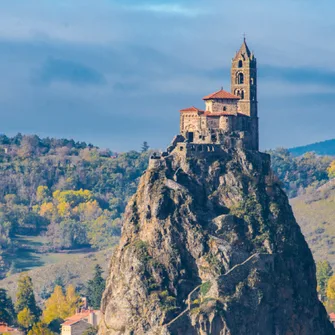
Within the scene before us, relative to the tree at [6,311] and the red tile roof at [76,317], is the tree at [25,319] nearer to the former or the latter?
the tree at [6,311]

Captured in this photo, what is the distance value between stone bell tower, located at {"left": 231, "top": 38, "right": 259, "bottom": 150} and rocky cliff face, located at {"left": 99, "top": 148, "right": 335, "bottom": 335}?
4335 millimetres

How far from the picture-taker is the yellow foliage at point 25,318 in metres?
194

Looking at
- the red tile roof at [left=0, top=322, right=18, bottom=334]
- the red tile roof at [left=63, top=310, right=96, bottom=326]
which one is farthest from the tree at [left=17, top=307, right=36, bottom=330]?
the red tile roof at [left=63, top=310, right=96, bottom=326]

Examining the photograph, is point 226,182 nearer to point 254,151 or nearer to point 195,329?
point 254,151

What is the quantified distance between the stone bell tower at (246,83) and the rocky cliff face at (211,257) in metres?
4.34

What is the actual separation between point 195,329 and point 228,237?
31.4ft

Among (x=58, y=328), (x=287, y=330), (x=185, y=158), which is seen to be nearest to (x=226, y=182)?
(x=185, y=158)

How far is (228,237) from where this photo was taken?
160 metres

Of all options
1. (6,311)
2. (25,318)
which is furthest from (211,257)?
(6,311)

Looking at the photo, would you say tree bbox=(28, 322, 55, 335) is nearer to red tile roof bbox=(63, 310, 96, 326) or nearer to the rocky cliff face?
red tile roof bbox=(63, 310, 96, 326)

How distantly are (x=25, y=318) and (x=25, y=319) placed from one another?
0.27 meters

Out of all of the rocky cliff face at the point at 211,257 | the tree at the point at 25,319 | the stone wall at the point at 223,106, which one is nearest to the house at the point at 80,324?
the tree at the point at 25,319

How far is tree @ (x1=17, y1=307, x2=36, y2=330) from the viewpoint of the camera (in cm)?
19338

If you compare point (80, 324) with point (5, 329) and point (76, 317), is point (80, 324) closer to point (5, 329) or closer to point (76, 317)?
point (76, 317)
